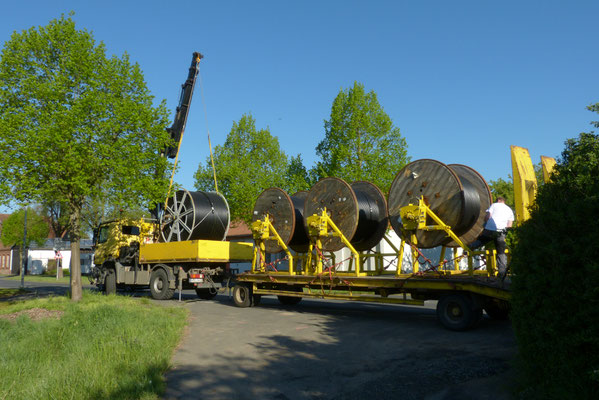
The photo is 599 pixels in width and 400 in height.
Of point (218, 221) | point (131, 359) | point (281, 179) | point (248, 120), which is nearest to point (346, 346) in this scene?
point (131, 359)

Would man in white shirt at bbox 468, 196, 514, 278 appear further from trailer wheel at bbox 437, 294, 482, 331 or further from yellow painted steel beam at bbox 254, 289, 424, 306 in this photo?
yellow painted steel beam at bbox 254, 289, 424, 306

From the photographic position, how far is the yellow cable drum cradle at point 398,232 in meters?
8.73

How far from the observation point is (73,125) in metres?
13.8

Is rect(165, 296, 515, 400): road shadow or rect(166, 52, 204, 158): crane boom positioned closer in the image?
rect(165, 296, 515, 400): road shadow

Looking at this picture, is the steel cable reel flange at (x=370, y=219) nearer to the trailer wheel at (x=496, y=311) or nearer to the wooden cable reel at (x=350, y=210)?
the wooden cable reel at (x=350, y=210)

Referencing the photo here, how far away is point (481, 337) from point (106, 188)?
1201cm

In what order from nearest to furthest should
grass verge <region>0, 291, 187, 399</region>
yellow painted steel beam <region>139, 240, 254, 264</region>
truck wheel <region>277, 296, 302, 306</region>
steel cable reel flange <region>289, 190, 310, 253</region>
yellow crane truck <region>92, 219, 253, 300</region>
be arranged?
grass verge <region>0, 291, 187, 399</region>, steel cable reel flange <region>289, 190, 310, 253</region>, truck wheel <region>277, 296, 302, 306</region>, yellow painted steel beam <region>139, 240, 254, 264</region>, yellow crane truck <region>92, 219, 253, 300</region>

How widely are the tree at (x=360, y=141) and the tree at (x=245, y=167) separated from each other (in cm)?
554

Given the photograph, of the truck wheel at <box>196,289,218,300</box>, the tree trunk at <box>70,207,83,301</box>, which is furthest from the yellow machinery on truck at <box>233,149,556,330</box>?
the tree trunk at <box>70,207,83,301</box>

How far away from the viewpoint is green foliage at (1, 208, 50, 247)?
182 ft

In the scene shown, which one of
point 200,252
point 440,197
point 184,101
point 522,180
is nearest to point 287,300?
point 200,252

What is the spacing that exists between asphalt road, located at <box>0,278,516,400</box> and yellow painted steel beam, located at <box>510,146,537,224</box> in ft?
7.00

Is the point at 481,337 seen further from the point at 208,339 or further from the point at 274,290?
the point at 274,290

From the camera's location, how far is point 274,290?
13.0 m
